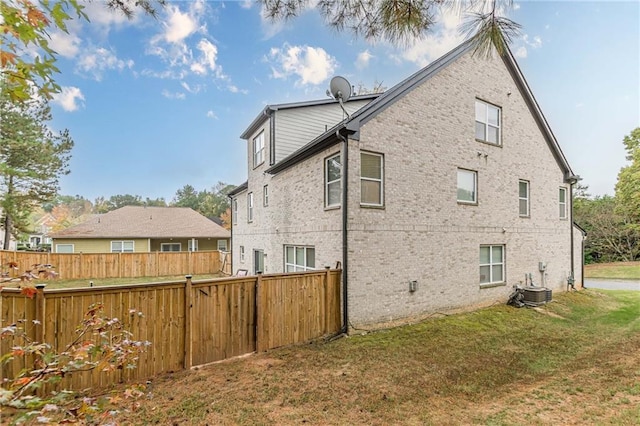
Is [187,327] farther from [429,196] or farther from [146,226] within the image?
[146,226]

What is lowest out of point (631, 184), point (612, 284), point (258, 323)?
point (612, 284)

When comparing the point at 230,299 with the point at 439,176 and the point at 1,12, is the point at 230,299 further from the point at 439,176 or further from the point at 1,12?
the point at 439,176

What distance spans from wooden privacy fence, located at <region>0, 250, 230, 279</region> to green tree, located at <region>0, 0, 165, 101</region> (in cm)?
1952

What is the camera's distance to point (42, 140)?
22281mm

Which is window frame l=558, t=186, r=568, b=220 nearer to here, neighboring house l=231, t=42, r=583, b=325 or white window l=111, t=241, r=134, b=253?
neighboring house l=231, t=42, r=583, b=325

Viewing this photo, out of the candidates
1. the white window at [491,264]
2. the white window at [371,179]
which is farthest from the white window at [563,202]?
the white window at [371,179]

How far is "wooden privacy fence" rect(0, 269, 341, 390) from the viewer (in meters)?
4.73

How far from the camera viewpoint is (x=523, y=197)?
479 inches

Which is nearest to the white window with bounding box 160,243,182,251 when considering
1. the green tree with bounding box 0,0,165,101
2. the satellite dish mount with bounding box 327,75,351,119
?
the satellite dish mount with bounding box 327,75,351,119

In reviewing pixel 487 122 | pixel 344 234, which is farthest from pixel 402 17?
pixel 487 122

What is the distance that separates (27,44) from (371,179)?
736 cm

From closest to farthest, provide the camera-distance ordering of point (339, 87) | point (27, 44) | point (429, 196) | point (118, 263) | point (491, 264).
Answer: point (27, 44)
point (429, 196)
point (491, 264)
point (339, 87)
point (118, 263)

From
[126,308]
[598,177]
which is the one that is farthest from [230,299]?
[598,177]

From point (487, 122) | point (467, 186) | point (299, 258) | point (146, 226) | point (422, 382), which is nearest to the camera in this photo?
point (422, 382)
